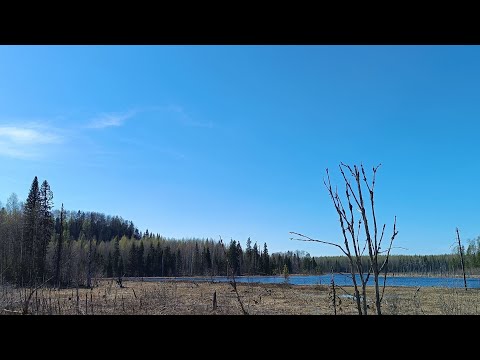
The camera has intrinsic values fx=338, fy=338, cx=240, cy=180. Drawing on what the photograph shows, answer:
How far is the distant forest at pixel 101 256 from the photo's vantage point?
82.0 feet

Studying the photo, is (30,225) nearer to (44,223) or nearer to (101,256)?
(44,223)

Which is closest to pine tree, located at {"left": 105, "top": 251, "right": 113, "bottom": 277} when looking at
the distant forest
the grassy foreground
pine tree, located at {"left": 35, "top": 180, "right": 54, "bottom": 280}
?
the distant forest

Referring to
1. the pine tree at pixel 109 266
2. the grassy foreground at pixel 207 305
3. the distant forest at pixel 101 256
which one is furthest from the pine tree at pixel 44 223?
the pine tree at pixel 109 266

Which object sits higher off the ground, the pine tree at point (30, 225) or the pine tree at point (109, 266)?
the pine tree at point (30, 225)

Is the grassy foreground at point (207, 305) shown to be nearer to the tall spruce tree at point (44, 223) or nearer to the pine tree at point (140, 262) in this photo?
the tall spruce tree at point (44, 223)

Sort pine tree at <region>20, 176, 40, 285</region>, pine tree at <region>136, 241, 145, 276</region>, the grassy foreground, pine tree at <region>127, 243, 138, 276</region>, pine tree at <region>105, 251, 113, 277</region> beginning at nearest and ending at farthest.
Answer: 1. the grassy foreground
2. pine tree at <region>20, 176, 40, 285</region>
3. pine tree at <region>105, 251, 113, 277</region>
4. pine tree at <region>127, 243, 138, 276</region>
5. pine tree at <region>136, 241, 145, 276</region>

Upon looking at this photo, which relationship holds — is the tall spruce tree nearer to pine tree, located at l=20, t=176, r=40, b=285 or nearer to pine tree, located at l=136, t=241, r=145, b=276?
pine tree, located at l=20, t=176, r=40, b=285

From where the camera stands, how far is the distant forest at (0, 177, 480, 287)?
82.0 ft
